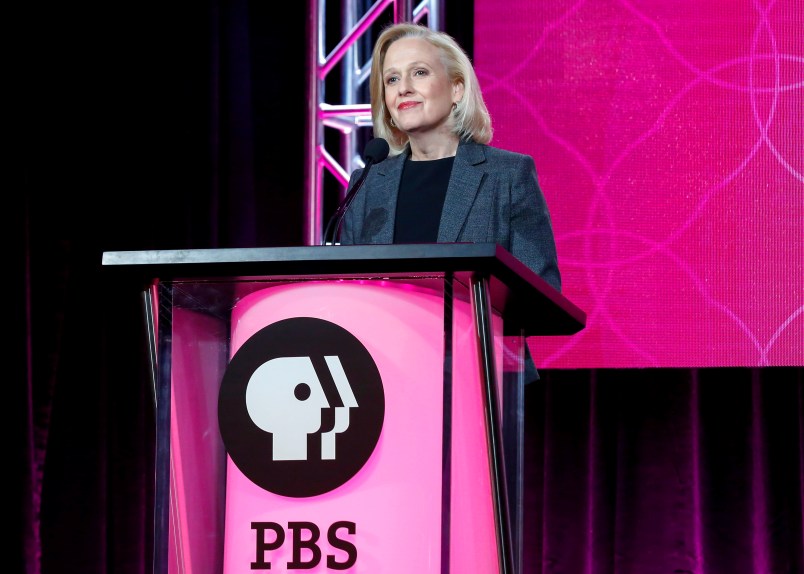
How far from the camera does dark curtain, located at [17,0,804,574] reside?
7.81 feet

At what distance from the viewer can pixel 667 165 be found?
254 cm

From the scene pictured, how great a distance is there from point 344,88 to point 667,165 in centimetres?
95

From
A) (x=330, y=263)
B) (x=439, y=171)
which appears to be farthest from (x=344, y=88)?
(x=330, y=263)

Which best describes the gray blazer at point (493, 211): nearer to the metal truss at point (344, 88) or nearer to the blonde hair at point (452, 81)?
the blonde hair at point (452, 81)

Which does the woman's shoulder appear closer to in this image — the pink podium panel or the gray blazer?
the gray blazer

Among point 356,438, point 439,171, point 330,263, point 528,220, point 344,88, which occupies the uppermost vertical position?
point 344,88

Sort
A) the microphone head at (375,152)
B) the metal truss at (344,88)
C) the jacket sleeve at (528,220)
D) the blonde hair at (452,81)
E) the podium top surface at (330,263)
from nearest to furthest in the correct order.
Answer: the podium top surface at (330,263) → the microphone head at (375,152) → the jacket sleeve at (528,220) → the blonde hair at (452,81) → the metal truss at (344,88)

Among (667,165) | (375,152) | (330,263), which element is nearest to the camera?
(330,263)

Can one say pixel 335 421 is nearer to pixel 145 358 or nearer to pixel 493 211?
pixel 493 211

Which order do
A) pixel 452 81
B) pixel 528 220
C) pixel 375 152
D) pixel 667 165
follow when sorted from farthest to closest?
pixel 667 165 < pixel 452 81 < pixel 528 220 < pixel 375 152

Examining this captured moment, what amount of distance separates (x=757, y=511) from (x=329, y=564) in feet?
6.26

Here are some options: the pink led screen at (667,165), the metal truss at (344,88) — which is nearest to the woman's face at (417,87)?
the metal truss at (344,88)

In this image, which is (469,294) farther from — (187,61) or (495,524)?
(187,61)

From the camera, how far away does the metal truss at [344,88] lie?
2.52m
